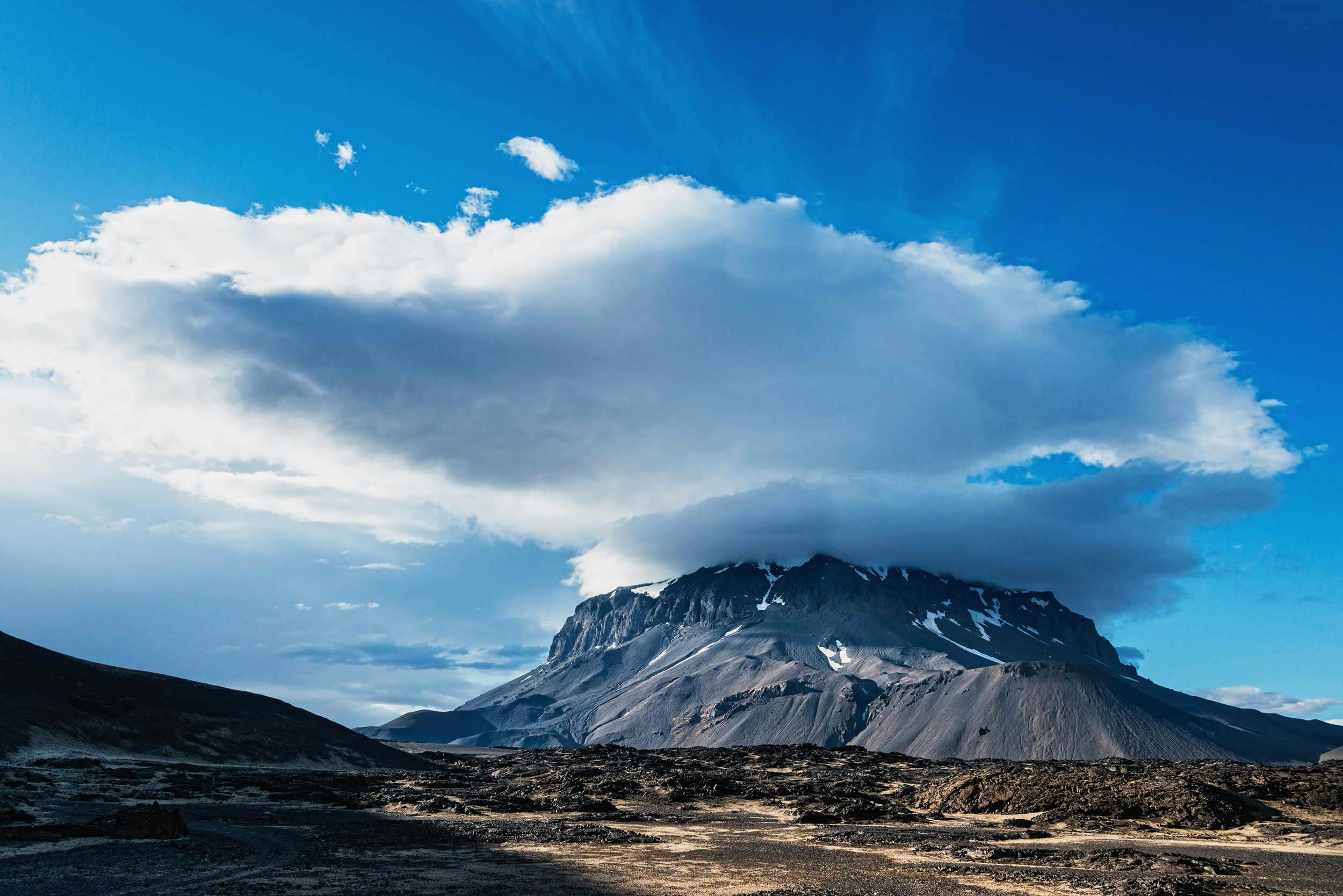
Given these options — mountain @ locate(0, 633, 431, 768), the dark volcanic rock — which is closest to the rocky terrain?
the dark volcanic rock

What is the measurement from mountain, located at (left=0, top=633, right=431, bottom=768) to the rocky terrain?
1585 cm

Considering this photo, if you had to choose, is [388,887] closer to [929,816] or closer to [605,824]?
[605,824]

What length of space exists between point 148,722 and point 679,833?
8358 centimetres

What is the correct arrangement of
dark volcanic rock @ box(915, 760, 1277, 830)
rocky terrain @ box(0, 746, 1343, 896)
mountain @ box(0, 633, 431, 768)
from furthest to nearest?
mountain @ box(0, 633, 431, 768)
dark volcanic rock @ box(915, 760, 1277, 830)
rocky terrain @ box(0, 746, 1343, 896)

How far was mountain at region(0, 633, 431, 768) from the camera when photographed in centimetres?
8981

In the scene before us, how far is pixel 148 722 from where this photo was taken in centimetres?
10150

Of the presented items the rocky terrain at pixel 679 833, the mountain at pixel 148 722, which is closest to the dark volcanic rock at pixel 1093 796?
the rocky terrain at pixel 679 833

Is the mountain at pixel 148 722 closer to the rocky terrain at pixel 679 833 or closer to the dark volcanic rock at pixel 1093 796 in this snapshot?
the rocky terrain at pixel 679 833

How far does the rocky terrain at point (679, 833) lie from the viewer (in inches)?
1161

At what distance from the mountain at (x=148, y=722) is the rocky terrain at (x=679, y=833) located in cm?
1585

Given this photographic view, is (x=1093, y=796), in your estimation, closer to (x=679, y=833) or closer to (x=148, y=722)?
(x=679, y=833)

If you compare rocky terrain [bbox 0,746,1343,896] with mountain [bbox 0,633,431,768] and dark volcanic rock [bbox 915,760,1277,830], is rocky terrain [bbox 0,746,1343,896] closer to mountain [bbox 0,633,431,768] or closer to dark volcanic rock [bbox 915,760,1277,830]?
dark volcanic rock [bbox 915,760,1277,830]

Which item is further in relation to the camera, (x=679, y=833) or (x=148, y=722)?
(x=148, y=722)

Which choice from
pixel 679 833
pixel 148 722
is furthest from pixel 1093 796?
pixel 148 722
